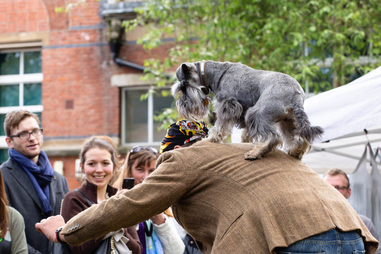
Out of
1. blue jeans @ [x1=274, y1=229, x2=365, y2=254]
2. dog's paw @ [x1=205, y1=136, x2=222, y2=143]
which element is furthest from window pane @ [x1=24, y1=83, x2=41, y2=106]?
blue jeans @ [x1=274, y1=229, x2=365, y2=254]

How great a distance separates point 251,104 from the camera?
262 centimetres

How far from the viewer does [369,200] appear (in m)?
5.23

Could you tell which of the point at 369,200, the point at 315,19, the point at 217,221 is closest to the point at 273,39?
the point at 315,19

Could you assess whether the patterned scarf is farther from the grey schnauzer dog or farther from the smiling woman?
the smiling woman

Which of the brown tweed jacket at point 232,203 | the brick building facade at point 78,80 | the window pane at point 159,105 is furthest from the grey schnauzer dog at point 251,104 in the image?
the window pane at point 159,105

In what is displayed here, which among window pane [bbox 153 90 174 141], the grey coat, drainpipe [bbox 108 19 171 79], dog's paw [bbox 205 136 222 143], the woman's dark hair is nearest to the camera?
dog's paw [bbox 205 136 222 143]

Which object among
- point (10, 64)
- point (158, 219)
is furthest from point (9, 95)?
point (158, 219)

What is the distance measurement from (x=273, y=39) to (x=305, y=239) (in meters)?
6.84

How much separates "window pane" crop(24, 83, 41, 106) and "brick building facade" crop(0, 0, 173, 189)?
100 millimetres

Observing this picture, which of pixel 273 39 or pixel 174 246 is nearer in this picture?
pixel 174 246

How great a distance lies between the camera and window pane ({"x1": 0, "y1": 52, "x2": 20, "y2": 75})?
12.5m

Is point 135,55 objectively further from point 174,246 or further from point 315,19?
point 174,246

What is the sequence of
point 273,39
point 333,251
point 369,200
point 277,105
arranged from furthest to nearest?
point 273,39, point 369,200, point 277,105, point 333,251

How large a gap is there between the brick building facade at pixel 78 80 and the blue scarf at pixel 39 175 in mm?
7316
